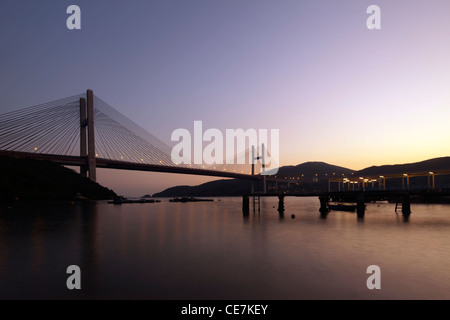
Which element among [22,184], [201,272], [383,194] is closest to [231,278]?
[201,272]

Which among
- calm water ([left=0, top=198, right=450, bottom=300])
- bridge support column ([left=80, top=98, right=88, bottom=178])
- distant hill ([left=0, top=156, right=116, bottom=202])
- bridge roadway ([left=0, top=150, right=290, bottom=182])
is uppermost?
bridge support column ([left=80, top=98, right=88, bottom=178])

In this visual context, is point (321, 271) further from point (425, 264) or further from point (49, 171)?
point (49, 171)

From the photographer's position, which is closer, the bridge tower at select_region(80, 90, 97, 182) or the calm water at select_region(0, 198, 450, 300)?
the calm water at select_region(0, 198, 450, 300)

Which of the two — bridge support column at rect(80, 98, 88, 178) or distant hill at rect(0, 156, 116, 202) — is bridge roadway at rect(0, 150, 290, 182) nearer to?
bridge support column at rect(80, 98, 88, 178)

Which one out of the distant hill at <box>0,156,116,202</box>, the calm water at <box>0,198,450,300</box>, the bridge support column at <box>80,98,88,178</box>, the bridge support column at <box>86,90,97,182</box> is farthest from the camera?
the bridge support column at <box>80,98,88,178</box>

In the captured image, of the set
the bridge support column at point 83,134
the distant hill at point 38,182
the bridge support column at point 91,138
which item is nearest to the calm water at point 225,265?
the bridge support column at point 91,138

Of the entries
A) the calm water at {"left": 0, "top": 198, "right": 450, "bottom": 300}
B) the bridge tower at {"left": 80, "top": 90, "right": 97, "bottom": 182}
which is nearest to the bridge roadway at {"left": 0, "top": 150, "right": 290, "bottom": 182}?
the bridge tower at {"left": 80, "top": 90, "right": 97, "bottom": 182}
